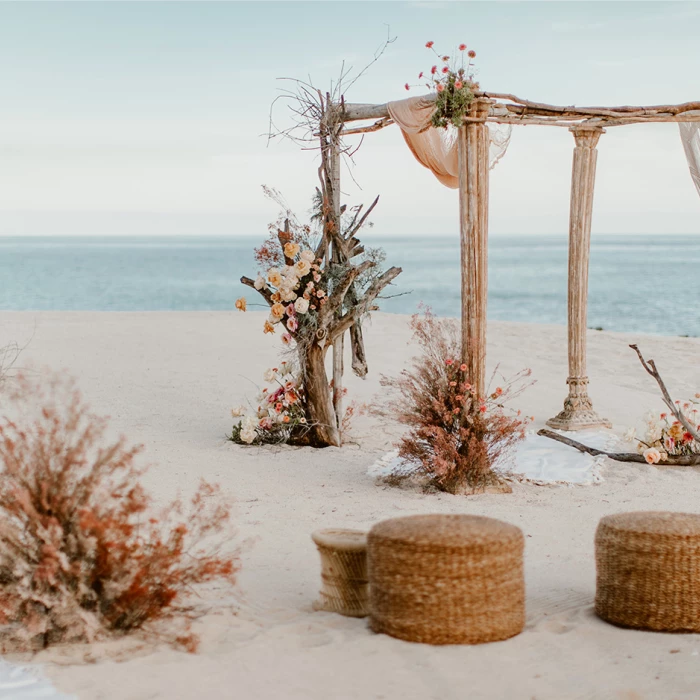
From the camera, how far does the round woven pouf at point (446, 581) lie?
3.48 m

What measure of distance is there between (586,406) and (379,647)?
5.46 m

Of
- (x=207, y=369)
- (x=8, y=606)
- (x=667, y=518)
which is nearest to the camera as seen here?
(x=8, y=606)

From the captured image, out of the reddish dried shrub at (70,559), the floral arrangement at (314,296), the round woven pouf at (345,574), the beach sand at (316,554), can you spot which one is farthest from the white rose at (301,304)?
the reddish dried shrub at (70,559)

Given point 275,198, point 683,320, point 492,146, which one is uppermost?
point 492,146

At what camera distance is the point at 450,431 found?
6.32 m

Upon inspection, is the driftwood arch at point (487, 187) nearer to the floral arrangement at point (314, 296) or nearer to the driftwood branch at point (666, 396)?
the floral arrangement at point (314, 296)

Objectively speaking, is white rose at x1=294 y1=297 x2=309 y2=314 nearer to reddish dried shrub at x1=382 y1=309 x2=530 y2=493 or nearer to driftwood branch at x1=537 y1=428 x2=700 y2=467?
reddish dried shrub at x1=382 y1=309 x2=530 y2=493

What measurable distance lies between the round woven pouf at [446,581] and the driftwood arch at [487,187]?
2.93 m

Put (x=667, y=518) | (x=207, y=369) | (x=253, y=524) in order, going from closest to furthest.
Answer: (x=667, y=518) < (x=253, y=524) < (x=207, y=369)

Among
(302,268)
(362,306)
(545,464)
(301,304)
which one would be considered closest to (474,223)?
(362,306)

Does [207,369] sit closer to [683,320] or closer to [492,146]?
[492,146]

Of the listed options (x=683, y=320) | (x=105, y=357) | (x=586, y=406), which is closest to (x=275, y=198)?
Answer: (x=586, y=406)

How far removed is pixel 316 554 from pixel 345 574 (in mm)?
1030

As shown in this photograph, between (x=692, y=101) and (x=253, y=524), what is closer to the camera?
(x=253, y=524)
